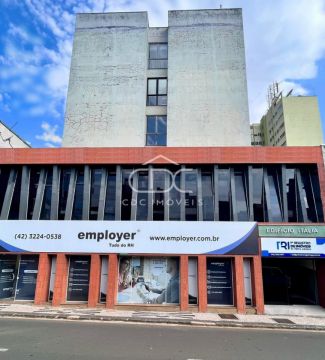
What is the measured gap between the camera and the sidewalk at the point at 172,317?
10750 millimetres

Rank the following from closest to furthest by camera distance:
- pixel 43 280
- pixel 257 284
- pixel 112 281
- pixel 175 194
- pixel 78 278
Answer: pixel 257 284 → pixel 112 281 → pixel 43 280 → pixel 78 278 → pixel 175 194

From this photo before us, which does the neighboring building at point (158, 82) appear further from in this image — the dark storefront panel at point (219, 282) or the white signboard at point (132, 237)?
the dark storefront panel at point (219, 282)

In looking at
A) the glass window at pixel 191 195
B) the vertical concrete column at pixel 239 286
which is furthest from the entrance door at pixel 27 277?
the vertical concrete column at pixel 239 286

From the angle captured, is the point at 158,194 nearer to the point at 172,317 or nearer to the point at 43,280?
the point at 172,317

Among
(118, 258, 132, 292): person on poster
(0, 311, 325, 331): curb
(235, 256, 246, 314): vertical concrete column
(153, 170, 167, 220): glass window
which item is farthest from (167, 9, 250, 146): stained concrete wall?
(0, 311, 325, 331): curb

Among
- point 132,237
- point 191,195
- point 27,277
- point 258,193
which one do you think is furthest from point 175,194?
point 27,277

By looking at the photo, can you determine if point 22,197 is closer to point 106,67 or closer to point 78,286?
point 78,286

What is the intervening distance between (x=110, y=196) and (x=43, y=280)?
17.2ft

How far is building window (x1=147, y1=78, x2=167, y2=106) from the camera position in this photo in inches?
824

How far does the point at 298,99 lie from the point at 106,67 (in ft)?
162

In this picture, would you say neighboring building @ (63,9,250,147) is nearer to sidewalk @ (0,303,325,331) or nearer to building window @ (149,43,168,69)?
building window @ (149,43,168,69)

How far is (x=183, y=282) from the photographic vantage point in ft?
44.1

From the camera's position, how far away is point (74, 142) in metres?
20.7

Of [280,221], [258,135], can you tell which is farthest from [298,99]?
[280,221]
